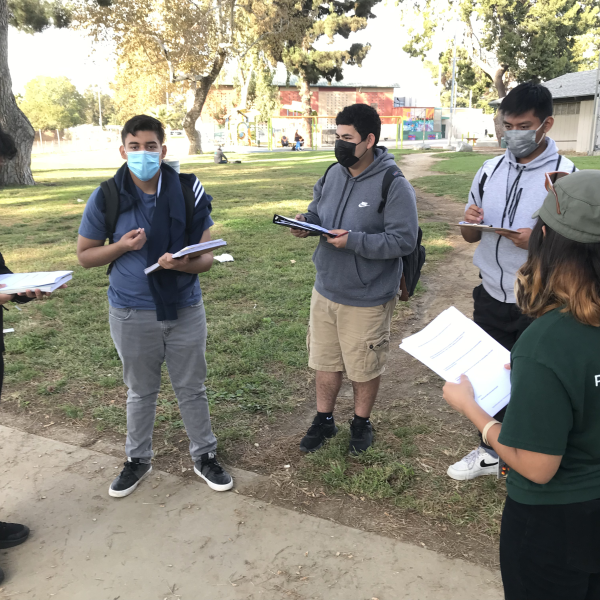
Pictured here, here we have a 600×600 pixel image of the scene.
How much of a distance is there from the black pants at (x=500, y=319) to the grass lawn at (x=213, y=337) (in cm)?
162

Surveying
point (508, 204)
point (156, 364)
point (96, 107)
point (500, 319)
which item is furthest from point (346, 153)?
point (96, 107)

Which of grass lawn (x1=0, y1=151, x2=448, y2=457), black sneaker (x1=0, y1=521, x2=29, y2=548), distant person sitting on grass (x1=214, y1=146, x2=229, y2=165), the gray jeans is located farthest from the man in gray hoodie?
distant person sitting on grass (x1=214, y1=146, x2=229, y2=165)

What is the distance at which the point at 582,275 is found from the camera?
1320 millimetres

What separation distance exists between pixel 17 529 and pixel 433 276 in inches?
225

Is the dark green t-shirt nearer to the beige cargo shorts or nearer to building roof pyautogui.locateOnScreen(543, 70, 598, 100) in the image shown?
the beige cargo shorts

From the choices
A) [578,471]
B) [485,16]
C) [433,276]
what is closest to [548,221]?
[578,471]

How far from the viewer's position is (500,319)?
9.95 ft

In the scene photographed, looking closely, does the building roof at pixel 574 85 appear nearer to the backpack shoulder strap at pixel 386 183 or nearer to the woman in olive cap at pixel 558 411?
the backpack shoulder strap at pixel 386 183

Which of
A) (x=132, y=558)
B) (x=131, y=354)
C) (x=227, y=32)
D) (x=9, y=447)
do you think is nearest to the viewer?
(x=132, y=558)

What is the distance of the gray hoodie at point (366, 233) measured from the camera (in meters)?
3.04

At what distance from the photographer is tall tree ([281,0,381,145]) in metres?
42.7

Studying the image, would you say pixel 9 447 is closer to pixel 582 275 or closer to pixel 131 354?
pixel 131 354

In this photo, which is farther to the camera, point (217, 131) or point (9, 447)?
point (217, 131)

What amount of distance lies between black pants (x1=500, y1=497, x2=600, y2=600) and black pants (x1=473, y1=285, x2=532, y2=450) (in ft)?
4.72
